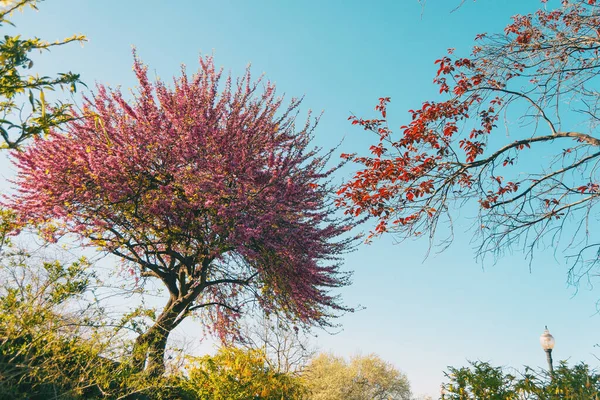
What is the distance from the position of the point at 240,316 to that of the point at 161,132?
6.89 m

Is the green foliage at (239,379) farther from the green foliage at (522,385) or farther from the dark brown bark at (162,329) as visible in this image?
the green foliage at (522,385)

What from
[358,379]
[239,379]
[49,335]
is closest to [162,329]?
[239,379]

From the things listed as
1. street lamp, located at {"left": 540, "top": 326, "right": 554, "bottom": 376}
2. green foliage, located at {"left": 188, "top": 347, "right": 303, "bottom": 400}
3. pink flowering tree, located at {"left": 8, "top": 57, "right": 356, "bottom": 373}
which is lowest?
green foliage, located at {"left": 188, "top": 347, "right": 303, "bottom": 400}

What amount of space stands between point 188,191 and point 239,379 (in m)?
4.77

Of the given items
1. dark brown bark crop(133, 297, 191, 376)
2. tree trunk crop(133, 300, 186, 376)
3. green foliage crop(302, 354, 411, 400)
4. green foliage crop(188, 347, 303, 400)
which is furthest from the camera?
green foliage crop(302, 354, 411, 400)

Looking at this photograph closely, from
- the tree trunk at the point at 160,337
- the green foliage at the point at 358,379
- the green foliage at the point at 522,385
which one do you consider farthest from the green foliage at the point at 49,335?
the green foliage at the point at 358,379

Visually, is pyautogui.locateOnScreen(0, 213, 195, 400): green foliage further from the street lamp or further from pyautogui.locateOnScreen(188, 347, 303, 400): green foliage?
the street lamp

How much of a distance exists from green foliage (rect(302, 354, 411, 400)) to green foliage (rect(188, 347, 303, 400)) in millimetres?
22381

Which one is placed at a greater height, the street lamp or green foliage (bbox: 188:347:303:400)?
the street lamp

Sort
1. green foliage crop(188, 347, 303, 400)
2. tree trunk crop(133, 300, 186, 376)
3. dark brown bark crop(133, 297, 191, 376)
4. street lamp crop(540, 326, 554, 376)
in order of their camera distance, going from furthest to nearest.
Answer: street lamp crop(540, 326, 554, 376), dark brown bark crop(133, 297, 191, 376), tree trunk crop(133, 300, 186, 376), green foliage crop(188, 347, 303, 400)

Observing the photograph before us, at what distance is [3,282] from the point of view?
19.3 feet

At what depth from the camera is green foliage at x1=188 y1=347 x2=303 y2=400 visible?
26.9 feet

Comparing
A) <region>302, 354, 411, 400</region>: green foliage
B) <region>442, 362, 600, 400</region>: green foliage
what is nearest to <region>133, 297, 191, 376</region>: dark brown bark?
<region>442, 362, 600, 400</region>: green foliage

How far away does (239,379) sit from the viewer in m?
8.34
